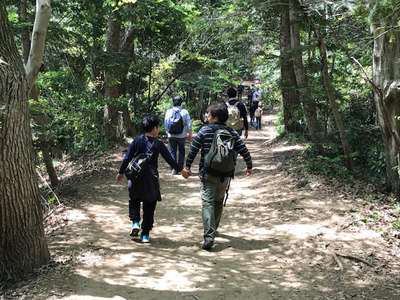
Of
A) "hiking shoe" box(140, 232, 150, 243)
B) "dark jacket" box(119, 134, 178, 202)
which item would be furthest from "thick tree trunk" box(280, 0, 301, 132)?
"hiking shoe" box(140, 232, 150, 243)

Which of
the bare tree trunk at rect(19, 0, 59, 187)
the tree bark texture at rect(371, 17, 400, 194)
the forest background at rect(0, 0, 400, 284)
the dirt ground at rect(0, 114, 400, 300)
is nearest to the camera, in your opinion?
the dirt ground at rect(0, 114, 400, 300)

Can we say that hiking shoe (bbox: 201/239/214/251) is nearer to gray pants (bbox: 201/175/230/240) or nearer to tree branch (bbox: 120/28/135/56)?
gray pants (bbox: 201/175/230/240)

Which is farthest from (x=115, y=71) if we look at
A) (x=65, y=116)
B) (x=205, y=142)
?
(x=205, y=142)

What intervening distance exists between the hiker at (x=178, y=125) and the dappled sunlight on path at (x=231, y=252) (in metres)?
1.61

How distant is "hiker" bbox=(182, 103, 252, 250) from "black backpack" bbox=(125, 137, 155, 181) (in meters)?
0.56

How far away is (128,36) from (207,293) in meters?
13.7

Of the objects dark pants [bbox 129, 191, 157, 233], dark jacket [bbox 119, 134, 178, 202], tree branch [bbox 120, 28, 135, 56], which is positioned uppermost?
tree branch [bbox 120, 28, 135, 56]

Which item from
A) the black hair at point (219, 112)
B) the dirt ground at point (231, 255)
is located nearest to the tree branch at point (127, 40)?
the dirt ground at point (231, 255)

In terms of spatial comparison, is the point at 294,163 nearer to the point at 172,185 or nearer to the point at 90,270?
the point at 172,185

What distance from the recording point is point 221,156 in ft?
21.4

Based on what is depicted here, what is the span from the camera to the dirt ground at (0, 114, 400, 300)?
5.45 m

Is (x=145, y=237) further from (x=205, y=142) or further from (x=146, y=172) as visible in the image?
(x=205, y=142)

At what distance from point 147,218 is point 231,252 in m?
1.27

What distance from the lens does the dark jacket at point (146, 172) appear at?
6.79 meters
